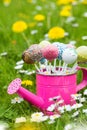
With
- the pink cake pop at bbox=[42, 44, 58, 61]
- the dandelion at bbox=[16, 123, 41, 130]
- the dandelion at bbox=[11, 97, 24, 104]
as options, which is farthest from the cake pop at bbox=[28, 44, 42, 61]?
the dandelion at bbox=[16, 123, 41, 130]

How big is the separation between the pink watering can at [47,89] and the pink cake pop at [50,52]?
0.09m

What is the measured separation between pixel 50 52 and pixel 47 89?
17cm

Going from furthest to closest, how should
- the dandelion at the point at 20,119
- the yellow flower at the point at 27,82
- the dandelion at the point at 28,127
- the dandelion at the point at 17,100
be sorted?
the yellow flower at the point at 27,82 < the dandelion at the point at 17,100 < the dandelion at the point at 20,119 < the dandelion at the point at 28,127

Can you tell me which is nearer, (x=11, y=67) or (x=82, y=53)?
(x=82, y=53)

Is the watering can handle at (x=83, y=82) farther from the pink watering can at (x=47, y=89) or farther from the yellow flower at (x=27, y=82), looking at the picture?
the yellow flower at (x=27, y=82)

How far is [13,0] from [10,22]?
3.39 ft

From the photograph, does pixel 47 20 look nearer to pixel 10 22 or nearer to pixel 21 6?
pixel 10 22

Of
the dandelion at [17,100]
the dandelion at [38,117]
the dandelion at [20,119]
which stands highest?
the dandelion at [17,100]

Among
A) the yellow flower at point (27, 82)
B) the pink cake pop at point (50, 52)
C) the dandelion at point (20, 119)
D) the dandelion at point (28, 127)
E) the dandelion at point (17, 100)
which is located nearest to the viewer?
the dandelion at point (28, 127)

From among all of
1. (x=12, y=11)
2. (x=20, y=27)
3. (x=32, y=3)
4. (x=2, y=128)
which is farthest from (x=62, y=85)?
(x=32, y=3)

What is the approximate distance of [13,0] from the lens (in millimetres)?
4984

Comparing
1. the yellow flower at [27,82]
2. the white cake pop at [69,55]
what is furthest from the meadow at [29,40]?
the white cake pop at [69,55]

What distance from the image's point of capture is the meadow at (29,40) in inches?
82.4

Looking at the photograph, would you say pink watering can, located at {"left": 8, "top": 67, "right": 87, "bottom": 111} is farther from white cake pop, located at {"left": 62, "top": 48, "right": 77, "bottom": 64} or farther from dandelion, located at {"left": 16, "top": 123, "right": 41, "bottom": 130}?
dandelion, located at {"left": 16, "top": 123, "right": 41, "bottom": 130}
